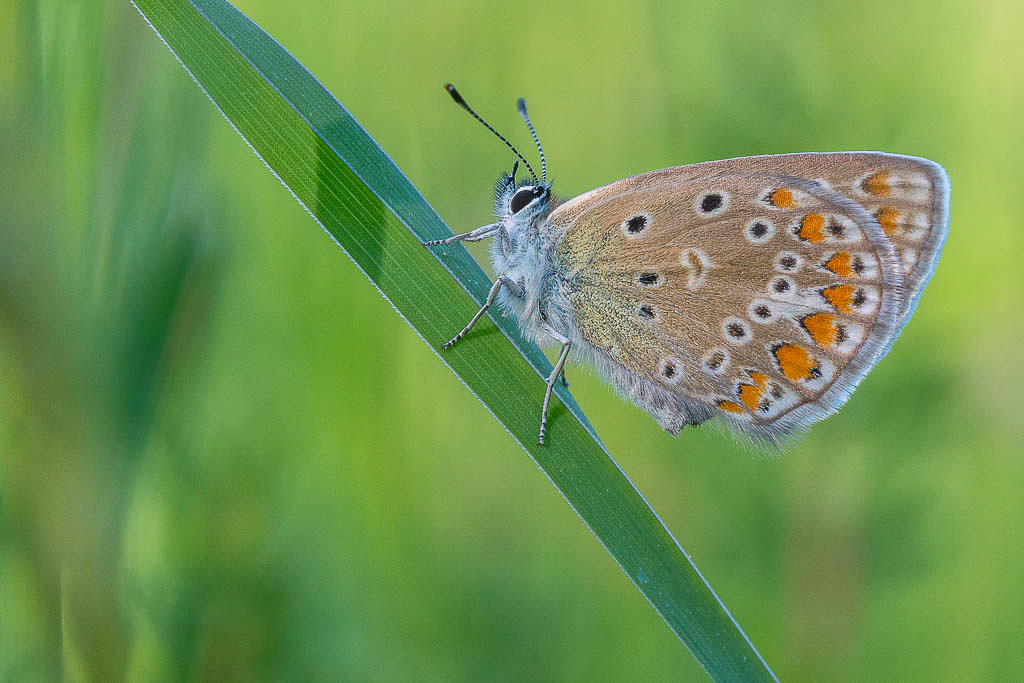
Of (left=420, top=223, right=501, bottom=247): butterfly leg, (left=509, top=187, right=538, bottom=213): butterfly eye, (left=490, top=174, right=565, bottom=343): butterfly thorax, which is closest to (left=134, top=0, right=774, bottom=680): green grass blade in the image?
(left=420, top=223, right=501, bottom=247): butterfly leg

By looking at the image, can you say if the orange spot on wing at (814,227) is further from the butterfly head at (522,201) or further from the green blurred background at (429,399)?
the butterfly head at (522,201)

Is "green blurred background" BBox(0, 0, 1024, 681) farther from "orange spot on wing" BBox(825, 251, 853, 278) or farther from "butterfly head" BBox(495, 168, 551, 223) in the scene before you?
"orange spot on wing" BBox(825, 251, 853, 278)

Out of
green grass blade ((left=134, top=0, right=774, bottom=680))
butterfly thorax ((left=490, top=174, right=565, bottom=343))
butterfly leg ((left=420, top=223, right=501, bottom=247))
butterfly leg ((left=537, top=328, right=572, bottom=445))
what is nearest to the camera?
green grass blade ((left=134, top=0, right=774, bottom=680))

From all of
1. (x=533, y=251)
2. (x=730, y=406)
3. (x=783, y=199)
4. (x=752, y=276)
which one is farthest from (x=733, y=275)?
(x=533, y=251)

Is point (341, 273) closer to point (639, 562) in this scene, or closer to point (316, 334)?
point (316, 334)

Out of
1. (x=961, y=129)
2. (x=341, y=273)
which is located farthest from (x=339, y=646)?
(x=961, y=129)

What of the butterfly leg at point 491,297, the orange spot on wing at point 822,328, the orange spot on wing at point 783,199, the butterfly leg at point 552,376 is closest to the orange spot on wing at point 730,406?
the orange spot on wing at point 822,328

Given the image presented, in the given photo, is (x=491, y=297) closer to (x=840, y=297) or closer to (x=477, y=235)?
(x=477, y=235)

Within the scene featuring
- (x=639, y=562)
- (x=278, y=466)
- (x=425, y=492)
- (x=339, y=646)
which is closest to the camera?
(x=639, y=562)
